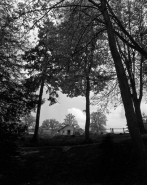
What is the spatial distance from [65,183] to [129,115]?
5.64 metres

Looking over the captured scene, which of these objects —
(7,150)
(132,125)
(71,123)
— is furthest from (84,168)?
(71,123)

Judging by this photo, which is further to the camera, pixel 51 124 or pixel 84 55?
pixel 51 124

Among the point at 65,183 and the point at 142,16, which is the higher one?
the point at 142,16

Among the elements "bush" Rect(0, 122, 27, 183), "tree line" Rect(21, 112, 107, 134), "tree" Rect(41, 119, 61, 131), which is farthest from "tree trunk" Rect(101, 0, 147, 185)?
"tree" Rect(41, 119, 61, 131)

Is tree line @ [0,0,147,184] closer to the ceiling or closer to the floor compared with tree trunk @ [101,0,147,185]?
closer to the ceiling

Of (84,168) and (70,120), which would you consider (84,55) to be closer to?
(84,168)

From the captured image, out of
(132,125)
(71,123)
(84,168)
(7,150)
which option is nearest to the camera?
(132,125)

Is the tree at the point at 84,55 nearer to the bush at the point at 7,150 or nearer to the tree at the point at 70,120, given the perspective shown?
the bush at the point at 7,150

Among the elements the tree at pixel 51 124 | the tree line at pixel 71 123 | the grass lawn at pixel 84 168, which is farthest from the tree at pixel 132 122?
the tree at pixel 51 124

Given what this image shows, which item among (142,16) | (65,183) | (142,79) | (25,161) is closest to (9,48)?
(25,161)

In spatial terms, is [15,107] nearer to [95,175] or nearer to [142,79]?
[95,175]

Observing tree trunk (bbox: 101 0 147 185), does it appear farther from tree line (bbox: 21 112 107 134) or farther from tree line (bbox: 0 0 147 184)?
tree line (bbox: 21 112 107 134)

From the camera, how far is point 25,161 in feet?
37.8

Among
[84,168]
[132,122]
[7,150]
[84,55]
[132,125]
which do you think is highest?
[84,55]
